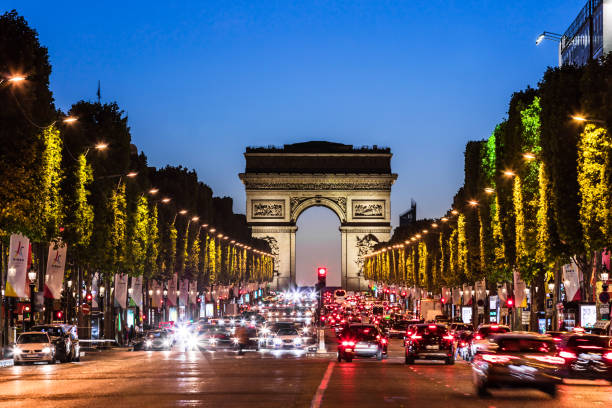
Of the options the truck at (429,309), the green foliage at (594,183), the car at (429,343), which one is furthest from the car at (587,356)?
the truck at (429,309)

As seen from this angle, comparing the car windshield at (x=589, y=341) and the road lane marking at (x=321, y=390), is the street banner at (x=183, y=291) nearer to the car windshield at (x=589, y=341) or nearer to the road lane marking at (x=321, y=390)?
the road lane marking at (x=321, y=390)

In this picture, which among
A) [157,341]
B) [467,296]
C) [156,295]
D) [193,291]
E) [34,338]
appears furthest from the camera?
[193,291]

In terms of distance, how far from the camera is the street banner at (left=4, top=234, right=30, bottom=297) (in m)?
47.4

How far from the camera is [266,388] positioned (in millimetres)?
29156

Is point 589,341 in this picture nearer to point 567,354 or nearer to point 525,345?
point 567,354

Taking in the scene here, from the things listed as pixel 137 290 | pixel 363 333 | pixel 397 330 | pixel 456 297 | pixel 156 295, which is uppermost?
pixel 137 290

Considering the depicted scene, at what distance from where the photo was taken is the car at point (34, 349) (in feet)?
157

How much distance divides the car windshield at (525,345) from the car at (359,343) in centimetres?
2083

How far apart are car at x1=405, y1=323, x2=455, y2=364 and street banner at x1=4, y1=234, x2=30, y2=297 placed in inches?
614

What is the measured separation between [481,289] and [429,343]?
43.4 m

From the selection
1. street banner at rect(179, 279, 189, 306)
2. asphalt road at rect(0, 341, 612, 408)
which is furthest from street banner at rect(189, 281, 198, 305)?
asphalt road at rect(0, 341, 612, 408)

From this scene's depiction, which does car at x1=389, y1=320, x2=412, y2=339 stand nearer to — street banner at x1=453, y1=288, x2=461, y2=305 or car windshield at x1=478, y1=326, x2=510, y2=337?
street banner at x1=453, y1=288, x2=461, y2=305

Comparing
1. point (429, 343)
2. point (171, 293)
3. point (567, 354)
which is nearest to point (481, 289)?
point (171, 293)

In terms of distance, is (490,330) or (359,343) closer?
(359,343)
